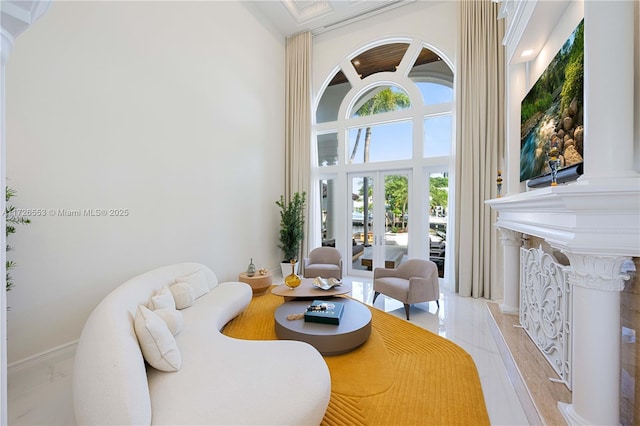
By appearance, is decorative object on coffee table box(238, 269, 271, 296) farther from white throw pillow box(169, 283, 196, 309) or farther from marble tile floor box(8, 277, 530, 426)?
marble tile floor box(8, 277, 530, 426)

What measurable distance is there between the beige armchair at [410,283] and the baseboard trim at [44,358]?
11.6ft

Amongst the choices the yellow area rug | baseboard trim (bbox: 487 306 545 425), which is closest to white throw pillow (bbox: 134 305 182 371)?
the yellow area rug

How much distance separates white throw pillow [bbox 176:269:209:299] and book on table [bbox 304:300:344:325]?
132cm

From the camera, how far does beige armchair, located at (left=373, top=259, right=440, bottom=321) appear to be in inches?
132

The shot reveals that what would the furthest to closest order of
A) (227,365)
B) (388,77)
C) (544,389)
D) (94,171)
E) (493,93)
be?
(388,77) < (493,93) < (94,171) < (544,389) < (227,365)

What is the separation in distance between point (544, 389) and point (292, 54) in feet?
22.4

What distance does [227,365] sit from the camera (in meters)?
1.62

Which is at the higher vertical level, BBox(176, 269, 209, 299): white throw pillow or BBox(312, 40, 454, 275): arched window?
BBox(312, 40, 454, 275): arched window

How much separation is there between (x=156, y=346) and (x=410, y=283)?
283cm

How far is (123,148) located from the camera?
309cm

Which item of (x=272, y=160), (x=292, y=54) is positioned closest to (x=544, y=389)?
(x=272, y=160)

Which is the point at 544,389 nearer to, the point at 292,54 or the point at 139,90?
the point at 139,90

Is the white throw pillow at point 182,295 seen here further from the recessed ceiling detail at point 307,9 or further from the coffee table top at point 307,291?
the recessed ceiling detail at point 307,9

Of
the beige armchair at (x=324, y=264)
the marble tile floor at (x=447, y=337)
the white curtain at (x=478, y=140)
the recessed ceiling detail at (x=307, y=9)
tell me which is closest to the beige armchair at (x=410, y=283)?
the marble tile floor at (x=447, y=337)
